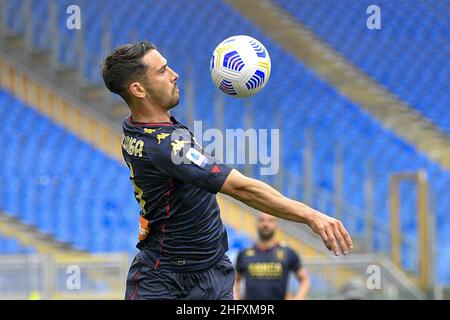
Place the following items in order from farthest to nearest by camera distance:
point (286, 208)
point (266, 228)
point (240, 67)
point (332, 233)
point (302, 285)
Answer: point (266, 228)
point (302, 285)
point (240, 67)
point (286, 208)
point (332, 233)

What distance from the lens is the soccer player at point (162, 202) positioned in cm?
437

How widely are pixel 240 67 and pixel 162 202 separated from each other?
0.94 m

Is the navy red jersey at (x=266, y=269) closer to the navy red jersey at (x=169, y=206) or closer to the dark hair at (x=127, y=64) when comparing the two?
the navy red jersey at (x=169, y=206)

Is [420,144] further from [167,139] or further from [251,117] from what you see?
[167,139]

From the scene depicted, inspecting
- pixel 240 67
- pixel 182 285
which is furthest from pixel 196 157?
pixel 240 67

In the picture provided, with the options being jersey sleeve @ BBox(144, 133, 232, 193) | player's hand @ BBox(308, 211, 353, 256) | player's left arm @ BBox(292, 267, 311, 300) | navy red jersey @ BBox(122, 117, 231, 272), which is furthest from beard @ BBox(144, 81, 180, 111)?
player's left arm @ BBox(292, 267, 311, 300)

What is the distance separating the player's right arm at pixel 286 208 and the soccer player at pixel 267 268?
3.91 m

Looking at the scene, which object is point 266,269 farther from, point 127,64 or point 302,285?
point 127,64

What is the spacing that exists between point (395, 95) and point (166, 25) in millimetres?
2816

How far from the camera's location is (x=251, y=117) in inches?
399

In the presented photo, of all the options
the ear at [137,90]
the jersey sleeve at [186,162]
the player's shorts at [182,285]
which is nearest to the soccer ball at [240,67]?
the ear at [137,90]

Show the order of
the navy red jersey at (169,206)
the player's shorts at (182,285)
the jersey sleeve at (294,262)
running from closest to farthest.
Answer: the navy red jersey at (169,206), the player's shorts at (182,285), the jersey sleeve at (294,262)

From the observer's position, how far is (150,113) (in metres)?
4.48

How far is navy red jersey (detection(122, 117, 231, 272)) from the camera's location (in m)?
4.32
